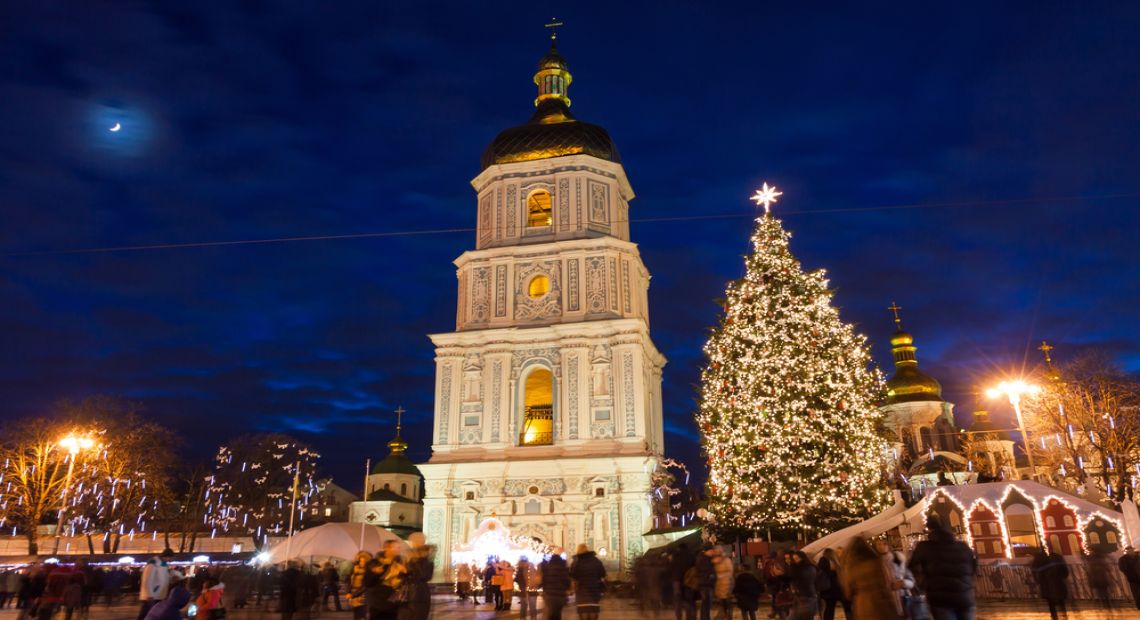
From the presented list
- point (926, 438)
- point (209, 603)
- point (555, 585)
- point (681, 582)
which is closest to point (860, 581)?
point (555, 585)

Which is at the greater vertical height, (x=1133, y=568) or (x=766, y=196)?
(x=766, y=196)

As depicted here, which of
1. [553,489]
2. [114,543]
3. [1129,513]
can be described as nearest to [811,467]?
[1129,513]

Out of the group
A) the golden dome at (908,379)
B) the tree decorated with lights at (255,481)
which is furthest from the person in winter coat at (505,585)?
the golden dome at (908,379)

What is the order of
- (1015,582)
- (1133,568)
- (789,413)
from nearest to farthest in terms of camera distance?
(1133,568) < (1015,582) < (789,413)

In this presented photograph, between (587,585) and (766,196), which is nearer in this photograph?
(587,585)

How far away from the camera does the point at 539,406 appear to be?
32562mm

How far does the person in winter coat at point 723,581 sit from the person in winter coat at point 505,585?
761 centimetres

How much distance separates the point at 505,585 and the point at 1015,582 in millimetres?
10880

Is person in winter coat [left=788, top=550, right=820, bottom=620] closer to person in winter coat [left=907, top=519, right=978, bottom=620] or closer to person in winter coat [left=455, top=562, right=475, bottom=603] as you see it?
person in winter coat [left=907, top=519, right=978, bottom=620]

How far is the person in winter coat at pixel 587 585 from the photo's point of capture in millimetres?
9734

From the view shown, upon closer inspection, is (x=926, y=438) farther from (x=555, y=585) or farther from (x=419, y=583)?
(x=419, y=583)

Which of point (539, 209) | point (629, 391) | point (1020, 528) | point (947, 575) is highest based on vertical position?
point (539, 209)

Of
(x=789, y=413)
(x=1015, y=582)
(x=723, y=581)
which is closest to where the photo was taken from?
(x=723, y=581)

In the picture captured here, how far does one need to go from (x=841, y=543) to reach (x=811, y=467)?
316 centimetres
